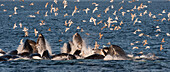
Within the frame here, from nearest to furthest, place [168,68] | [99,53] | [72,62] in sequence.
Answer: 1. [168,68]
2. [72,62]
3. [99,53]

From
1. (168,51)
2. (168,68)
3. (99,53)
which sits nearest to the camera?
(168,68)

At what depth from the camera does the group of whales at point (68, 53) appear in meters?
34.8

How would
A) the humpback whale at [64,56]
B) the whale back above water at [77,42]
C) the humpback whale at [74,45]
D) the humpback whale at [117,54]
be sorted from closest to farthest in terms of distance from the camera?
the humpback whale at [117,54] → the humpback whale at [64,56] → the humpback whale at [74,45] → the whale back above water at [77,42]

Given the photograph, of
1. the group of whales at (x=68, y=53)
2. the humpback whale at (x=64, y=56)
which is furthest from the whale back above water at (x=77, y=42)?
the humpback whale at (x=64, y=56)

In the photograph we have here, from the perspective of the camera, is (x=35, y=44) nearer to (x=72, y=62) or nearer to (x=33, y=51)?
(x=33, y=51)

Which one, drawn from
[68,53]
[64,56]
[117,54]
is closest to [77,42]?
[68,53]

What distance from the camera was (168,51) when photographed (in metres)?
42.3

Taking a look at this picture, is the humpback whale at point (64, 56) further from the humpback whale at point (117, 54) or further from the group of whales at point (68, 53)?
the humpback whale at point (117, 54)

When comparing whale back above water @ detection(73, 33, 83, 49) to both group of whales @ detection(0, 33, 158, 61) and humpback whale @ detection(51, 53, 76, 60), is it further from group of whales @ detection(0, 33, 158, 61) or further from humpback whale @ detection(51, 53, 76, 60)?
humpback whale @ detection(51, 53, 76, 60)

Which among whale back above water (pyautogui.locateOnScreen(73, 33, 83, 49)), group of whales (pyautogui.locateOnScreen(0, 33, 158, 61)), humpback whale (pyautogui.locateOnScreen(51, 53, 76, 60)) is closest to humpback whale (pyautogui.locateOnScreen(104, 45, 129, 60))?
group of whales (pyautogui.locateOnScreen(0, 33, 158, 61))

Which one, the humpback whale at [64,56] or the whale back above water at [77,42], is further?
the whale back above water at [77,42]

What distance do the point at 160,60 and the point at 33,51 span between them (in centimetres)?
1098

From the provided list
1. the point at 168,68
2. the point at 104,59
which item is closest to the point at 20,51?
the point at 104,59

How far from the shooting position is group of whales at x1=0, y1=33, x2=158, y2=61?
3478cm
